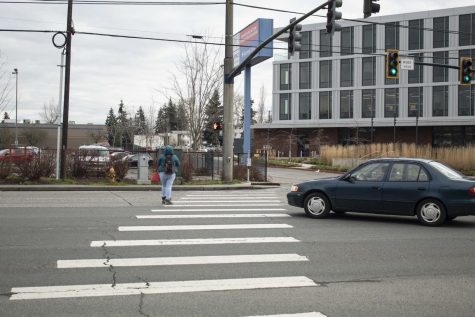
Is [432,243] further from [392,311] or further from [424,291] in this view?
[392,311]

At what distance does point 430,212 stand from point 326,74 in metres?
53.4

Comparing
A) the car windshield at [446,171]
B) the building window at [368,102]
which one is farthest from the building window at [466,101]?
the car windshield at [446,171]

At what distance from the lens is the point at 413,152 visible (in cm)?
3594

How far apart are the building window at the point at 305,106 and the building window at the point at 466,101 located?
1695cm

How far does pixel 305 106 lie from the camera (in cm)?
6438

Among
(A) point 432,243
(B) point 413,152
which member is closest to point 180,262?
(A) point 432,243

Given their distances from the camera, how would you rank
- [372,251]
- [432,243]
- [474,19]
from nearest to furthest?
[372,251] < [432,243] < [474,19]

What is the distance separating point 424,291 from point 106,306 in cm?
364

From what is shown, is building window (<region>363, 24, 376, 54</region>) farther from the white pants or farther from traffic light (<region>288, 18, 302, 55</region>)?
the white pants

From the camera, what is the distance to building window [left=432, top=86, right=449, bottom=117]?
5716 cm

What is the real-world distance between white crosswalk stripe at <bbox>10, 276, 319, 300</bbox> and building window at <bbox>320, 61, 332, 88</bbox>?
58.1 metres

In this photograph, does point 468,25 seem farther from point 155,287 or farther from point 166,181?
point 155,287

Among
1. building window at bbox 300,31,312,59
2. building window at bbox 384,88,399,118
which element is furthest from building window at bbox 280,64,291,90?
building window at bbox 384,88,399,118

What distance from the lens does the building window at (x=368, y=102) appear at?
60062 mm
